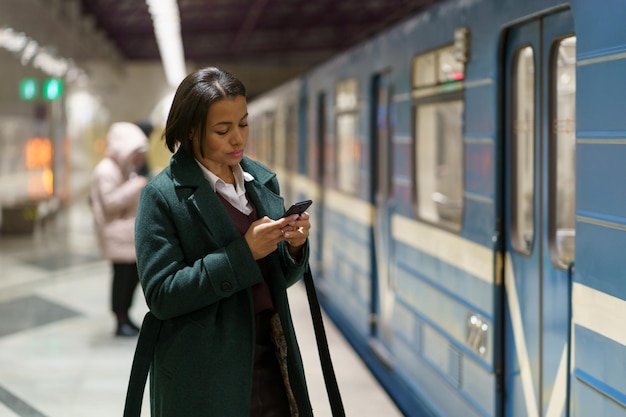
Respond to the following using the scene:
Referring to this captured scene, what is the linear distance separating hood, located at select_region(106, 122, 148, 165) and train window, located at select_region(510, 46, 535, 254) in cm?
325

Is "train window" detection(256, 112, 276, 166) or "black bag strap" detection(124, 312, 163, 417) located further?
"train window" detection(256, 112, 276, 166)

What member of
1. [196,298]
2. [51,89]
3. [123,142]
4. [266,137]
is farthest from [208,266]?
[51,89]

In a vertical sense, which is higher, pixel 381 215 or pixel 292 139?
pixel 292 139

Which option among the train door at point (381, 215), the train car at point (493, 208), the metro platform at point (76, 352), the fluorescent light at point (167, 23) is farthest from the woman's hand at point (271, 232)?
the fluorescent light at point (167, 23)

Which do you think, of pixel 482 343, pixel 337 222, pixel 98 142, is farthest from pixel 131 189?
pixel 98 142

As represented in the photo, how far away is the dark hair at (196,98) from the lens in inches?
83.8

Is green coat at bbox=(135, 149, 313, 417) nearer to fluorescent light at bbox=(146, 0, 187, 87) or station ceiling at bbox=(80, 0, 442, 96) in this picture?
fluorescent light at bbox=(146, 0, 187, 87)

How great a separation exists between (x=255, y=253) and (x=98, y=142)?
74.3 ft

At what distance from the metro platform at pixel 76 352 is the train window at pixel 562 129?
165 cm

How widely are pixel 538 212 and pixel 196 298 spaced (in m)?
1.51

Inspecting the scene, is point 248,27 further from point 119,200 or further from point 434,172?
point 434,172

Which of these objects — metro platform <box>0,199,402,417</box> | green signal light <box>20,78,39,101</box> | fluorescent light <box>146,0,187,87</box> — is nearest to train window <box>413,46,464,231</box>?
metro platform <box>0,199,402,417</box>

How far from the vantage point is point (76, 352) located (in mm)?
6043

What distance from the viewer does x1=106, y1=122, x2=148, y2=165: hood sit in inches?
239
